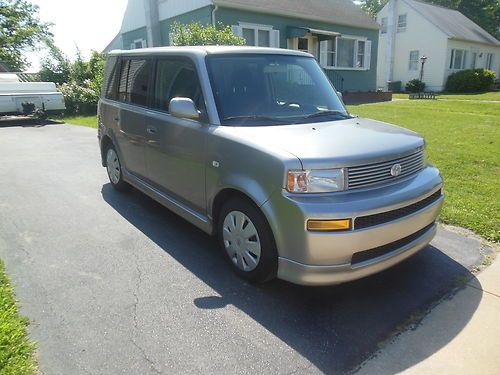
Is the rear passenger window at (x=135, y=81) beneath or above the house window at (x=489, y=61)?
beneath

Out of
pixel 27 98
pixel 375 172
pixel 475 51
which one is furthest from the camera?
pixel 475 51

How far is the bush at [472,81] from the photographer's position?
26.8 metres

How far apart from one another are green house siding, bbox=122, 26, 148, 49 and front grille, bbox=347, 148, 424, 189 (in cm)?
1923

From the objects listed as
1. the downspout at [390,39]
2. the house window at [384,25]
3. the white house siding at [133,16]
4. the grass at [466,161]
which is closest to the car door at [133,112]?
the grass at [466,161]

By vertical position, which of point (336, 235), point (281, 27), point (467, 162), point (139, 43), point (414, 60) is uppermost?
point (281, 27)

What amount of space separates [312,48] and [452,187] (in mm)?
→ 15547

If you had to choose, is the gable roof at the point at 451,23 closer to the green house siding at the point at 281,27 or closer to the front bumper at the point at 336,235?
the green house siding at the point at 281,27

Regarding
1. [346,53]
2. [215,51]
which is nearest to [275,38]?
[346,53]

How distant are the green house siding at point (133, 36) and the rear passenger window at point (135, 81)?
53.3 ft

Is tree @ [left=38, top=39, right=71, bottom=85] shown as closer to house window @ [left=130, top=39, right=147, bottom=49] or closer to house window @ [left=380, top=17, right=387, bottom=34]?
house window @ [left=130, top=39, right=147, bottom=49]

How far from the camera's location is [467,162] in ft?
22.3

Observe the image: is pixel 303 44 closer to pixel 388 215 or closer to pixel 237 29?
Result: pixel 237 29

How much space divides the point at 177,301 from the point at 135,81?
2.89 m

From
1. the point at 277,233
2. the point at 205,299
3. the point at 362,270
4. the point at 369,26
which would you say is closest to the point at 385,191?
the point at 362,270
